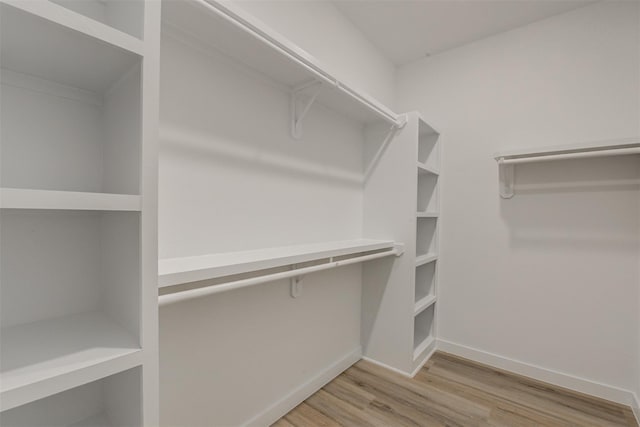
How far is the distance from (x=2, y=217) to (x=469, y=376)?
238 cm

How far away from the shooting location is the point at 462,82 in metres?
2.16

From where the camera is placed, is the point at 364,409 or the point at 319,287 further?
the point at 319,287

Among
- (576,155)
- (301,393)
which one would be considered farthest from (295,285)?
(576,155)

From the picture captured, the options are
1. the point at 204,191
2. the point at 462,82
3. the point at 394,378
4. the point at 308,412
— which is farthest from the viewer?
the point at 462,82

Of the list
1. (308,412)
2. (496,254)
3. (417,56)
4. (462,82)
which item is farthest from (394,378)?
(417,56)

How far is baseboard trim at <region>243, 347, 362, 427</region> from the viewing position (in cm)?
137

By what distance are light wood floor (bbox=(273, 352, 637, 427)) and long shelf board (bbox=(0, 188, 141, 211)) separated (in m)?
1.34

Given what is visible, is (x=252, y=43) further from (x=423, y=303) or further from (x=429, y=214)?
(x=423, y=303)

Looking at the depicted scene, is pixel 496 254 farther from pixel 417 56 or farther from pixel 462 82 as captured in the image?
pixel 417 56

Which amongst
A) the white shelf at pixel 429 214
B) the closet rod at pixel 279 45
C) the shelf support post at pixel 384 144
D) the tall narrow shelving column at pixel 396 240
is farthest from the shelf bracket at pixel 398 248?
the closet rod at pixel 279 45

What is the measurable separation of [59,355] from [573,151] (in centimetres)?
241

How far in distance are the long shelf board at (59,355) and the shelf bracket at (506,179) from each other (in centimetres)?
221

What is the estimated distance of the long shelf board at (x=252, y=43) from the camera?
911 millimetres

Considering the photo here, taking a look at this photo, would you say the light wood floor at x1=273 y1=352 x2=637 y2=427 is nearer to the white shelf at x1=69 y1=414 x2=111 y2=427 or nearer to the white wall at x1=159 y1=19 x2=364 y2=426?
the white wall at x1=159 y1=19 x2=364 y2=426
